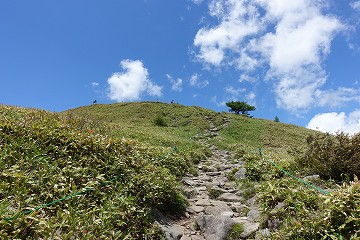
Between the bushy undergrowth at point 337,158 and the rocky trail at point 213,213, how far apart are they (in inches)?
107

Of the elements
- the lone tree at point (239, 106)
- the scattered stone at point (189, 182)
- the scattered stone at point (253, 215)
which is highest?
the lone tree at point (239, 106)

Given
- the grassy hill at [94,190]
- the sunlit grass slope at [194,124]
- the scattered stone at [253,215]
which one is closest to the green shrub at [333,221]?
the grassy hill at [94,190]

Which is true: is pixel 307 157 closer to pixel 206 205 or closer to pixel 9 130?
pixel 206 205

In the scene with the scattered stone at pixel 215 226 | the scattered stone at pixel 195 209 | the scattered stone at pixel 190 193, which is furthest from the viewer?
the scattered stone at pixel 190 193

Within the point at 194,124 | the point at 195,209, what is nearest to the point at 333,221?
the point at 195,209

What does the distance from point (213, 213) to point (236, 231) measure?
170 centimetres

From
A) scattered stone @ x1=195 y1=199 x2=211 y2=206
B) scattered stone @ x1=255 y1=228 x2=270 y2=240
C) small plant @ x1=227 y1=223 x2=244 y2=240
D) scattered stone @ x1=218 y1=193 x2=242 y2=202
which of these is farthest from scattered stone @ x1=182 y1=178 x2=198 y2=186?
scattered stone @ x1=255 y1=228 x2=270 y2=240

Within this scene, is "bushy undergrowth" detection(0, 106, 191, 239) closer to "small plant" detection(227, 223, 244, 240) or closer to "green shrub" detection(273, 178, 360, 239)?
"small plant" detection(227, 223, 244, 240)

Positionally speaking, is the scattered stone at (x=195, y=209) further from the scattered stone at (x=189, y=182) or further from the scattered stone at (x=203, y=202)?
the scattered stone at (x=189, y=182)

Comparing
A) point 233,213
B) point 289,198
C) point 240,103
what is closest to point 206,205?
point 233,213

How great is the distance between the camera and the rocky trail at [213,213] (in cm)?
800

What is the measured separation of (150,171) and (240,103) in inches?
2687

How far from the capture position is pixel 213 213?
9555mm

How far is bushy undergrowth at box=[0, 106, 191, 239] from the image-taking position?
6.17 metres
